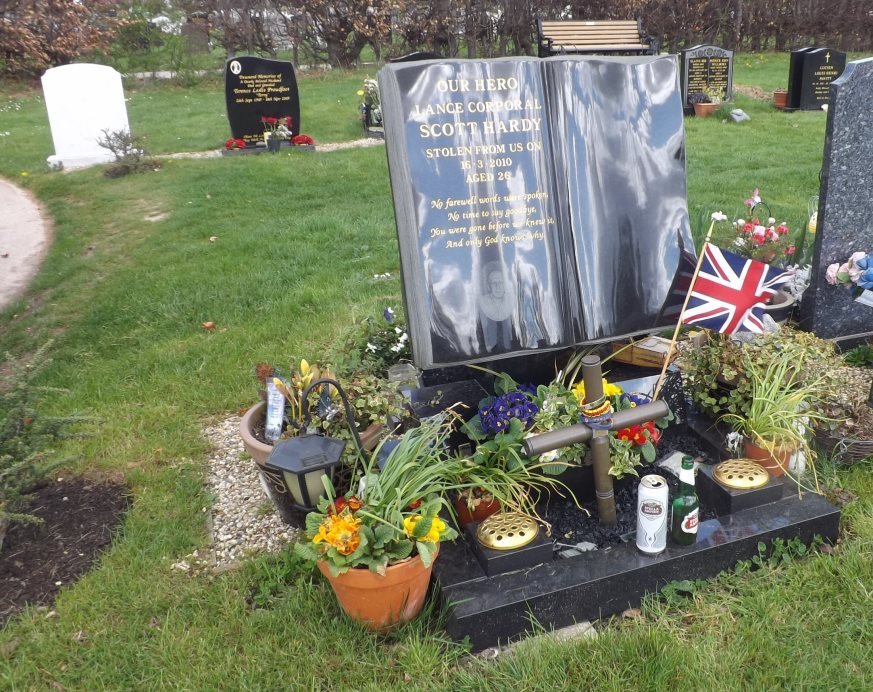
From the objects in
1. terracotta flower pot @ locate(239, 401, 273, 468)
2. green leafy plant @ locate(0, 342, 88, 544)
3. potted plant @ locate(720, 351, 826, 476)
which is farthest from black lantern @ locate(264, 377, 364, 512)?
potted plant @ locate(720, 351, 826, 476)

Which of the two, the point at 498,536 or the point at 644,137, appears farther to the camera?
the point at 644,137

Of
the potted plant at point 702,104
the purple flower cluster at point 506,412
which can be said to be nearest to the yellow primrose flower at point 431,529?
the purple flower cluster at point 506,412

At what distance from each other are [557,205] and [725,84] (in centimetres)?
1265

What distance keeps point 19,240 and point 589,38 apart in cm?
941

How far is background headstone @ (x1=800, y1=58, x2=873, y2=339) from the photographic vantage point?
4188mm

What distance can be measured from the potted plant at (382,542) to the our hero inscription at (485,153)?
105 cm

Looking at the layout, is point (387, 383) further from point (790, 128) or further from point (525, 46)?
point (525, 46)

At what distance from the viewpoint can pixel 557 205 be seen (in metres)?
3.26

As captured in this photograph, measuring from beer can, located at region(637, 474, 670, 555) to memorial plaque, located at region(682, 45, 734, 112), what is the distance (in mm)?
12615

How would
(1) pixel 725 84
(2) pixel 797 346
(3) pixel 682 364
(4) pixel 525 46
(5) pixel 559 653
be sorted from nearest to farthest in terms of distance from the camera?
(5) pixel 559 653 < (2) pixel 797 346 < (3) pixel 682 364 < (1) pixel 725 84 < (4) pixel 525 46

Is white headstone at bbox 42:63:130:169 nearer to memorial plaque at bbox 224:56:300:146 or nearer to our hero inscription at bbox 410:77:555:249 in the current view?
memorial plaque at bbox 224:56:300:146

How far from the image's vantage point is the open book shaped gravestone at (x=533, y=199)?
3057mm

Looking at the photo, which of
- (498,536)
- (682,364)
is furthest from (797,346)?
(498,536)

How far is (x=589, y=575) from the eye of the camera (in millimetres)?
2646
